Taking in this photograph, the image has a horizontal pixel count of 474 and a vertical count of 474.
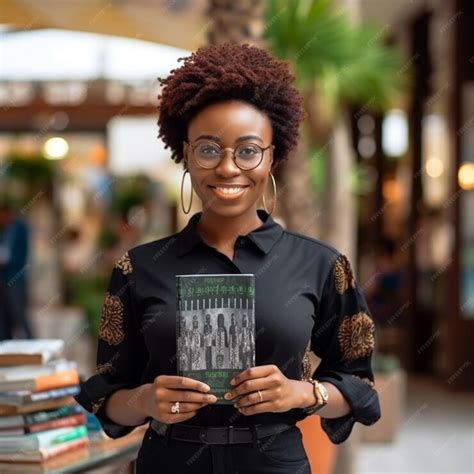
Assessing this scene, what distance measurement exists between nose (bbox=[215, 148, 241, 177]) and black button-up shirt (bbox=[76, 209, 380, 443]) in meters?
0.14

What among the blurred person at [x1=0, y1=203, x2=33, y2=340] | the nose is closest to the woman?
the nose

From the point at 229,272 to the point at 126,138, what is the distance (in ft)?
27.7

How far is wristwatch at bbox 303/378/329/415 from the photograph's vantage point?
2140 mm

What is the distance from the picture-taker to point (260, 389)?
2.00 m

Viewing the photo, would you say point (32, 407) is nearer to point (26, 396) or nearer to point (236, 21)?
point (26, 396)

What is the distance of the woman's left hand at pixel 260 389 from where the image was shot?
199 centimetres

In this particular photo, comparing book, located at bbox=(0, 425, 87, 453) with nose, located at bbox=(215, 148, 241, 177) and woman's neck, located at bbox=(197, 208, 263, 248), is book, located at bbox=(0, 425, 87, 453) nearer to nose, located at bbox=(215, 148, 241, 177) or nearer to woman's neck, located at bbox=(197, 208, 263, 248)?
woman's neck, located at bbox=(197, 208, 263, 248)

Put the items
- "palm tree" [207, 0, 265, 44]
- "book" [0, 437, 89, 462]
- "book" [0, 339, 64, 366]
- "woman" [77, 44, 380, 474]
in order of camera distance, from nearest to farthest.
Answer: "woman" [77, 44, 380, 474]
"book" [0, 437, 89, 462]
"book" [0, 339, 64, 366]
"palm tree" [207, 0, 265, 44]

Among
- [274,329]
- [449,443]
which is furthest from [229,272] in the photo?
[449,443]

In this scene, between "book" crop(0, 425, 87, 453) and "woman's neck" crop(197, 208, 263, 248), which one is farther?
"book" crop(0, 425, 87, 453)

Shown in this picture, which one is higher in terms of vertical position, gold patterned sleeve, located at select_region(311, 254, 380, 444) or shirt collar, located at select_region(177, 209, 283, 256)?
shirt collar, located at select_region(177, 209, 283, 256)

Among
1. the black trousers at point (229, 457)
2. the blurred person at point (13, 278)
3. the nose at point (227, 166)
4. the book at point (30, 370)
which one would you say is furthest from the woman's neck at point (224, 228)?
the blurred person at point (13, 278)

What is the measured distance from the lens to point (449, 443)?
7.75 metres

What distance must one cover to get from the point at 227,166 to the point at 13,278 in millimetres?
8137
